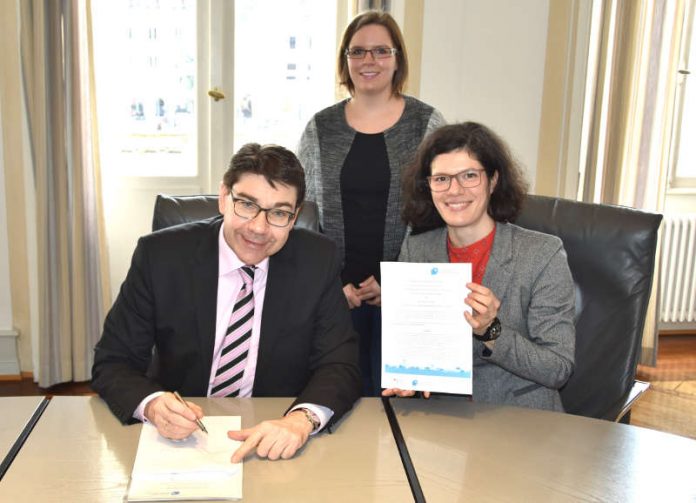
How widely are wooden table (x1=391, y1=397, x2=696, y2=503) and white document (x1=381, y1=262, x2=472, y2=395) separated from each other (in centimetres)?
9

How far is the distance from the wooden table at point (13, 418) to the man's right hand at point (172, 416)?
257mm

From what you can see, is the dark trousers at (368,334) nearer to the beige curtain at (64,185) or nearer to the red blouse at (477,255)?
the red blouse at (477,255)

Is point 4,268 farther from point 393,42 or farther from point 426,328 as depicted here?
point 426,328

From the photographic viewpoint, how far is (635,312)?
1944mm

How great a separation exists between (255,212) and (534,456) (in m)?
0.86

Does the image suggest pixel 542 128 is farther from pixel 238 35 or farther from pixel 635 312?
pixel 635 312

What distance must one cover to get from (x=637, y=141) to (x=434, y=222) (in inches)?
100.0

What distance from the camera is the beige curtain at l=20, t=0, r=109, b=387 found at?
132 inches

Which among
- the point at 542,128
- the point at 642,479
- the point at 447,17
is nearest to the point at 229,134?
the point at 447,17

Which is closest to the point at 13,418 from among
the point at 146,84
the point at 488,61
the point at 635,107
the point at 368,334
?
the point at 368,334

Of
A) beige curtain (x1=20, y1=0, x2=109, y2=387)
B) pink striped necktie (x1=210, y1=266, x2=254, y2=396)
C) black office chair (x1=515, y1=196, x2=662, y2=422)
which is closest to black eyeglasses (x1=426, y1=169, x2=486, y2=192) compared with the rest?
black office chair (x1=515, y1=196, x2=662, y2=422)

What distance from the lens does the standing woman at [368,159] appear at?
257 cm

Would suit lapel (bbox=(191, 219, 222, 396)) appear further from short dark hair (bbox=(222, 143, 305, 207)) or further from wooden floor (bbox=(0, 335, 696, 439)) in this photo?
wooden floor (bbox=(0, 335, 696, 439))

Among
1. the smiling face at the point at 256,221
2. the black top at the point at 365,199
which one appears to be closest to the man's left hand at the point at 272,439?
the smiling face at the point at 256,221
